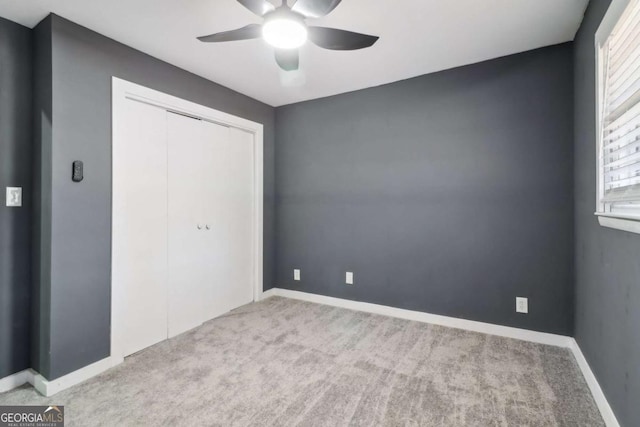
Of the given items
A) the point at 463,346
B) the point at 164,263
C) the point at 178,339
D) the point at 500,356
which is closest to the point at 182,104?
the point at 164,263

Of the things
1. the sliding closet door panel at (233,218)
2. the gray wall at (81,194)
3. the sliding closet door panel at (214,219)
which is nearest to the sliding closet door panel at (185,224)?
the sliding closet door panel at (214,219)

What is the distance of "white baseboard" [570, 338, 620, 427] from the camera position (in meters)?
1.52

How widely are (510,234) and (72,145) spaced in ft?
10.8

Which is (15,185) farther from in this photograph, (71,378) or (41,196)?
(71,378)

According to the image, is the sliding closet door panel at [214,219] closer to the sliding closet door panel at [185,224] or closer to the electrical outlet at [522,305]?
the sliding closet door panel at [185,224]

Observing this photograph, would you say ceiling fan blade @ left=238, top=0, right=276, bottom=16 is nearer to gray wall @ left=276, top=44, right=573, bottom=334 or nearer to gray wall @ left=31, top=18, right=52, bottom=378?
gray wall @ left=31, top=18, right=52, bottom=378

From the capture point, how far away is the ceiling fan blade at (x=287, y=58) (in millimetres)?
1972

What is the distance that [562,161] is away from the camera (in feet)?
7.70

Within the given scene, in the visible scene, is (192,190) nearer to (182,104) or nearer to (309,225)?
(182,104)

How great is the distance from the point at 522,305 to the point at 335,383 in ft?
5.54

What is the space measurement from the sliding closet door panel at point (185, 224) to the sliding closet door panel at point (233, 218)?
0.58 ft

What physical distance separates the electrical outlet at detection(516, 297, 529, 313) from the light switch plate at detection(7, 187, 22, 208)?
369 cm

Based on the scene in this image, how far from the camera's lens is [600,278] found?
1.73m

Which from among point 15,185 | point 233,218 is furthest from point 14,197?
point 233,218
